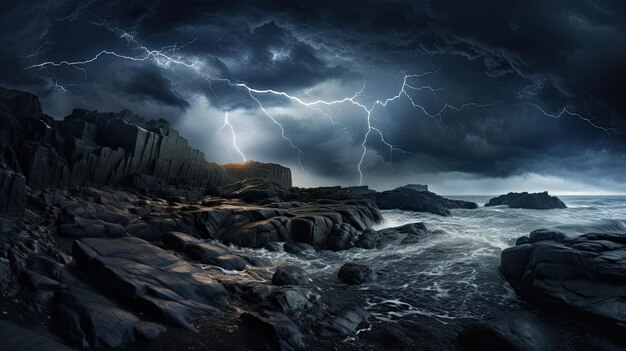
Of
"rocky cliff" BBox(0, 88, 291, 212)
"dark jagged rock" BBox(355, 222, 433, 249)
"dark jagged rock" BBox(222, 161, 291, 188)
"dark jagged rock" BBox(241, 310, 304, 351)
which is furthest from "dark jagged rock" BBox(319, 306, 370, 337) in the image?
"dark jagged rock" BBox(222, 161, 291, 188)

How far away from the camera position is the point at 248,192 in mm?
28609

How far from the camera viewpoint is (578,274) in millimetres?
8430

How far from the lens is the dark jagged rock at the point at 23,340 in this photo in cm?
388

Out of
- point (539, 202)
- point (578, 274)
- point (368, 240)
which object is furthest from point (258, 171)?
point (578, 274)

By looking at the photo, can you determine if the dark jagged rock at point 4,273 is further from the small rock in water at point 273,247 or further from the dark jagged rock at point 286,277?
the small rock in water at point 273,247

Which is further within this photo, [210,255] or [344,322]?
[210,255]

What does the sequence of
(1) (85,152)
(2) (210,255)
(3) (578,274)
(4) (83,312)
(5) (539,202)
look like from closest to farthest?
(4) (83,312) → (3) (578,274) → (2) (210,255) → (1) (85,152) → (5) (539,202)

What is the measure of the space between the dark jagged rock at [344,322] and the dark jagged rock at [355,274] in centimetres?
270

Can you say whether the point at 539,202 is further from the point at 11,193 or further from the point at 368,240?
the point at 11,193

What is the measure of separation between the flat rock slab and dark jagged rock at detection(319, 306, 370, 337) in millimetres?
2696

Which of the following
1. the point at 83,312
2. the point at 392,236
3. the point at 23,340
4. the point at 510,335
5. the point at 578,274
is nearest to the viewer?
the point at 23,340

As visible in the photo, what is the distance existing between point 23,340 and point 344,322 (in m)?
5.84

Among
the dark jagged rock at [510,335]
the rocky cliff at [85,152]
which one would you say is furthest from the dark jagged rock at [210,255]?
the dark jagged rock at [510,335]

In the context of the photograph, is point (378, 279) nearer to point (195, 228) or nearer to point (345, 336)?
point (345, 336)
